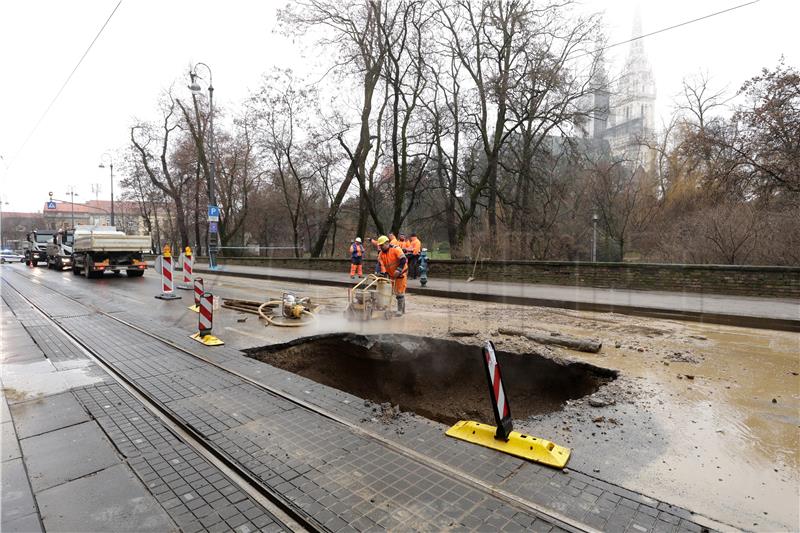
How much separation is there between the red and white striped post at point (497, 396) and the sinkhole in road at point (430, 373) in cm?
174

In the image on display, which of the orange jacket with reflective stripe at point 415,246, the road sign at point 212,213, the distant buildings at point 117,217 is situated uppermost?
the distant buildings at point 117,217

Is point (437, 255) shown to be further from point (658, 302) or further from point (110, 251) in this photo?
point (658, 302)

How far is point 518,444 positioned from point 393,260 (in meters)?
5.72

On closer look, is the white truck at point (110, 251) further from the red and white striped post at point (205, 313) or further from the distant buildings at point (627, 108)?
the distant buildings at point (627, 108)

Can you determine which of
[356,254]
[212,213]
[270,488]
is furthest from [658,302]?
[212,213]

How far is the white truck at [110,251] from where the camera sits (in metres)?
18.7

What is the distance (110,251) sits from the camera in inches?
757

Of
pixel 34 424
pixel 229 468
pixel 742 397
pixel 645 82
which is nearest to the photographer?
pixel 229 468

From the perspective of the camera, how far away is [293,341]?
6.99m

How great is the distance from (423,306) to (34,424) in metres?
8.09

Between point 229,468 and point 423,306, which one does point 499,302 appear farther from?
point 229,468

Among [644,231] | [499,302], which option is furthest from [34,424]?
[644,231]

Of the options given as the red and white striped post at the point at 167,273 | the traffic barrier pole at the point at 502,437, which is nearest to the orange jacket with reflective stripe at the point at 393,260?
the traffic barrier pole at the point at 502,437

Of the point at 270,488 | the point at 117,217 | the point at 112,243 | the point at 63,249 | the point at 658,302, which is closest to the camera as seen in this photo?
the point at 270,488
